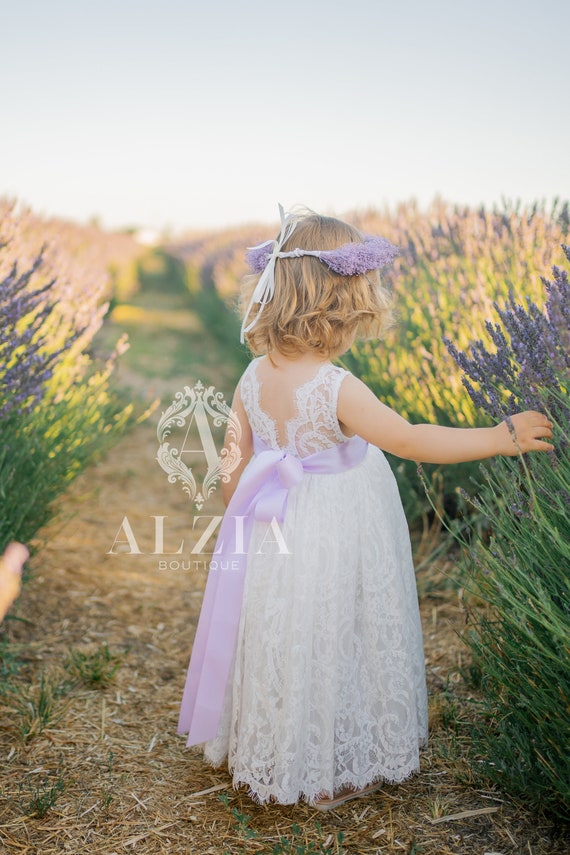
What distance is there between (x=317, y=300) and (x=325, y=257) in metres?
0.11

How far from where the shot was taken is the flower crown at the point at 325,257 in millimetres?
1901

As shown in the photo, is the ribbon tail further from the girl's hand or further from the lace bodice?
the girl's hand

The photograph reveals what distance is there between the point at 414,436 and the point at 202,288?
1085 centimetres

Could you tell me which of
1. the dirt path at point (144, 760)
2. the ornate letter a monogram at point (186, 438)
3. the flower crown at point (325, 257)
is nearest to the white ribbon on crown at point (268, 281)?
the flower crown at point (325, 257)

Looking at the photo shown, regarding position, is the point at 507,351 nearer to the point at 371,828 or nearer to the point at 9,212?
the point at 371,828

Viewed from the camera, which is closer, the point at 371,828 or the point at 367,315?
the point at 371,828

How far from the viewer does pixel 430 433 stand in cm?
181

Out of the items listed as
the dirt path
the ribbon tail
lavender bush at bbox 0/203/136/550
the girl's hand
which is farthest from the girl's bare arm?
lavender bush at bbox 0/203/136/550

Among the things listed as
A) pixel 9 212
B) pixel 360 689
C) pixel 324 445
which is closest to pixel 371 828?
pixel 360 689

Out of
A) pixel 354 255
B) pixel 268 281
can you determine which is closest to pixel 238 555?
pixel 268 281

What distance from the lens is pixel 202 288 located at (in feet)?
40.4

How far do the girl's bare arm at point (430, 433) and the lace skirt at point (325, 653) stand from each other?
20 cm

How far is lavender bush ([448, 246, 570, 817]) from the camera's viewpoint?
1.55 metres

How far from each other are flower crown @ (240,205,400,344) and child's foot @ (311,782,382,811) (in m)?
1.19
